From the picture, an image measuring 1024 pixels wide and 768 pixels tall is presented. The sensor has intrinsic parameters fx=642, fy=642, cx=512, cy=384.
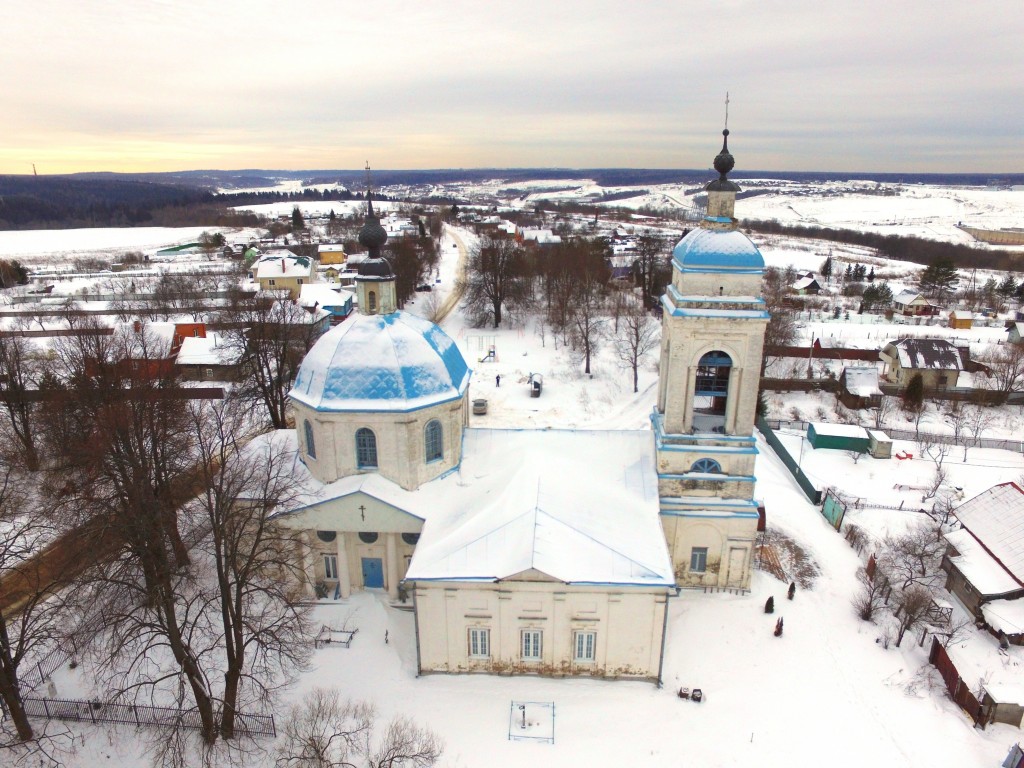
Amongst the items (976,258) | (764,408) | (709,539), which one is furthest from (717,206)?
(976,258)

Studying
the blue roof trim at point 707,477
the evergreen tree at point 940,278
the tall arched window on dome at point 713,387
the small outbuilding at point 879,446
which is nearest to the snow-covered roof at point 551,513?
the blue roof trim at point 707,477

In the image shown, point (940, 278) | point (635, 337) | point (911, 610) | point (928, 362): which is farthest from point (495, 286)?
point (940, 278)

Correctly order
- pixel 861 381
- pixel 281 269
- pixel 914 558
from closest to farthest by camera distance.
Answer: pixel 914 558
pixel 861 381
pixel 281 269

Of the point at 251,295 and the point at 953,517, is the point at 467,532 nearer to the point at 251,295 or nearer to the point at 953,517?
the point at 953,517

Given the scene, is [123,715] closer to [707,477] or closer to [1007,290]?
[707,477]

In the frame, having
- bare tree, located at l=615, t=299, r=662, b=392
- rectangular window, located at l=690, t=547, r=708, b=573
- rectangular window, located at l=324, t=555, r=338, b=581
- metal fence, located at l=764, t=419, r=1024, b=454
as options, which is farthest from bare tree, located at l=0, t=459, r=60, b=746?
metal fence, located at l=764, t=419, r=1024, b=454

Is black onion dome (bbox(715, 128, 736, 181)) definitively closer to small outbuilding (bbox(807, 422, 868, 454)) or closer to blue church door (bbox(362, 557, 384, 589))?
blue church door (bbox(362, 557, 384, 589))
